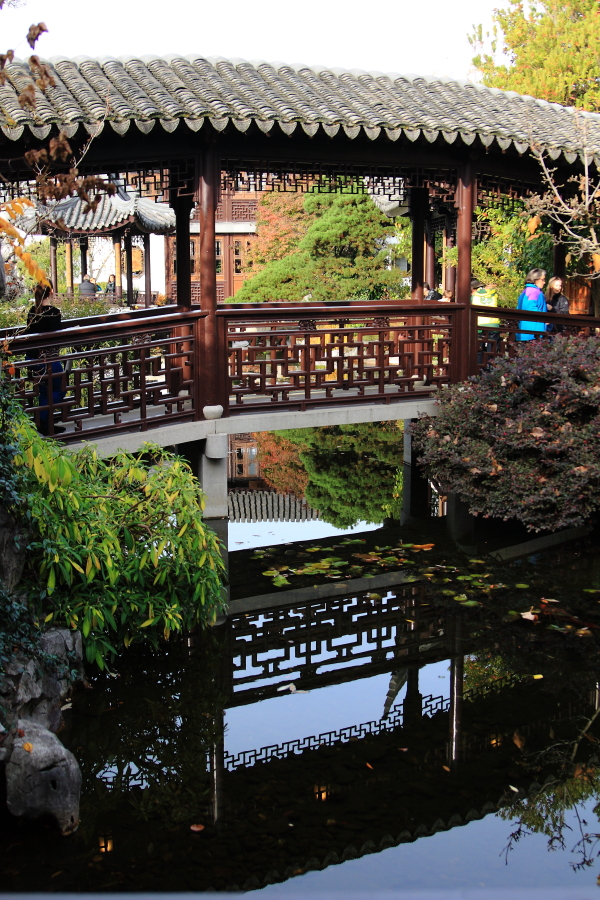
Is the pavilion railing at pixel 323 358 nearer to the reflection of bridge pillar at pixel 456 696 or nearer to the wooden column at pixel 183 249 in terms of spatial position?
the wooden column at pixel 183 249

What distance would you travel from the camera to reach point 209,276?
8273 mm

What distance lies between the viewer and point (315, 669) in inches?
221

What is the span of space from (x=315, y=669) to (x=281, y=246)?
19.3 meters

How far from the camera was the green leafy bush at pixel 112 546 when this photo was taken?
4.84 meters

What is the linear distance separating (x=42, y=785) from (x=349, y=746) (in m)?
1.48

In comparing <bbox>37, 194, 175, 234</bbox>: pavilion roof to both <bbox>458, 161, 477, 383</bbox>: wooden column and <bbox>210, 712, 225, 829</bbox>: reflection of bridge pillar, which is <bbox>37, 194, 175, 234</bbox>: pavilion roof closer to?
<bbox>458, 161, 477, 383</bbox>: wooden column

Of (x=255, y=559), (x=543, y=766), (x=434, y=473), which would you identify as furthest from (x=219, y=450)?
(x=543, y=766)

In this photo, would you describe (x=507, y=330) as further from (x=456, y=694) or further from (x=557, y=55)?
(x=557, y=55)

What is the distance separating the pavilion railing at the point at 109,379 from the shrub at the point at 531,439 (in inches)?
90.4

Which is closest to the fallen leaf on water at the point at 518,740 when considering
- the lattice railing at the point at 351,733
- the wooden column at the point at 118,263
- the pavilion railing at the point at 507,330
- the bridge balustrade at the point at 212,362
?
the lattice railing at the point at 351,733

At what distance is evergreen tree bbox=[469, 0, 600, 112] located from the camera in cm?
Result: 1738

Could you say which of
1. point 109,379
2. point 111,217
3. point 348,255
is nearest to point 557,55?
point 348,255

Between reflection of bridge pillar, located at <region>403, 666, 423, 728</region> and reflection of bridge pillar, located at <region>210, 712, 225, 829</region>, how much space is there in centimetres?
93

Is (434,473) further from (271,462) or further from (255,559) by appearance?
(271,462)
